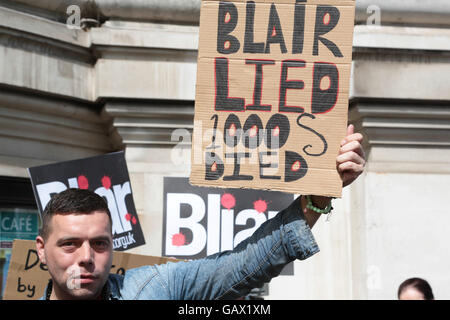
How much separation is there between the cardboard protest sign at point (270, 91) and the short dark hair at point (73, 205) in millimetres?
376

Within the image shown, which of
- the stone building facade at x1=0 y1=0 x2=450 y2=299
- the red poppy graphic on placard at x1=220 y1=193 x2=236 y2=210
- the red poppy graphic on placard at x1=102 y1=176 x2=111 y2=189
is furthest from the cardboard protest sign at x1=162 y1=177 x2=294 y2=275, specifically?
the red poppy graphic on placard at x1=102 y1=176 x2=111 y2=189

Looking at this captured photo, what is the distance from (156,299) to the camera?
1841mm

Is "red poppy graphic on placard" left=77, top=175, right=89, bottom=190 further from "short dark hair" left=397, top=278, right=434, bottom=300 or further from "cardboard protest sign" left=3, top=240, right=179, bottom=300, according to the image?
"short dark hair" left=397, top=278, right=434, bottom=300

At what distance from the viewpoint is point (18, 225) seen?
5.15 meters

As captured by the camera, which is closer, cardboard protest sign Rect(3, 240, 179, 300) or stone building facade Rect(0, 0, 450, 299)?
cardboard protest sign Rect(3, 240, 179, 300)

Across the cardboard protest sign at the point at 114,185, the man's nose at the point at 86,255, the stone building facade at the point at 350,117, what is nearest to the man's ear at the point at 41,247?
the man's nose at the point at 86,255

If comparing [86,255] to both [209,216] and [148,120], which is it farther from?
[148,120]

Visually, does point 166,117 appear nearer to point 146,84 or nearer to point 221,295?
point 146,84

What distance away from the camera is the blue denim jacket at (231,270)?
1803 mm

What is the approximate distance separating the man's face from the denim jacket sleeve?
0.46 feet

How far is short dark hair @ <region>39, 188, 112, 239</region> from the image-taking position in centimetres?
183

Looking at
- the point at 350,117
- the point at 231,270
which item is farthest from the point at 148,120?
the point at 231,270

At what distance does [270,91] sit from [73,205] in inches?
27.4

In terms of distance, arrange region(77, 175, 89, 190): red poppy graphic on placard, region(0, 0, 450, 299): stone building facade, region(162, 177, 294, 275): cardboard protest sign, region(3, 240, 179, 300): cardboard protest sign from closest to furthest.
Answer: region(3, 240, 179, 300): cardboard protest sign
region(77, 175, 89, 190): red poppy graphic on placard
region(162, 177, 294, 275): cardboard protest sign
region(0, 0, 450, 299): stone building facade
